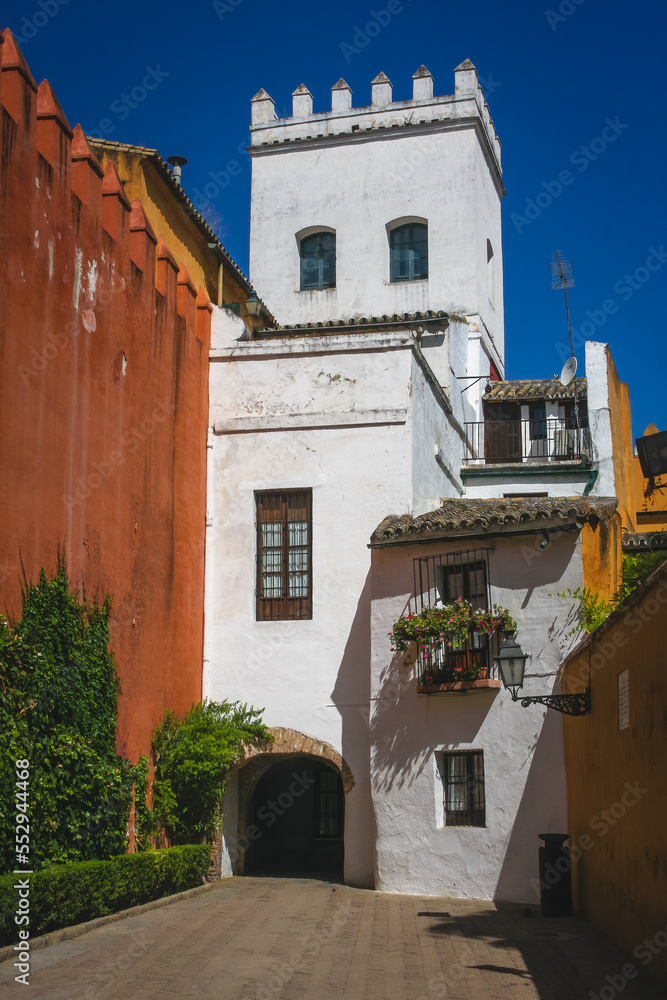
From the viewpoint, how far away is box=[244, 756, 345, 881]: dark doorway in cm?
1847

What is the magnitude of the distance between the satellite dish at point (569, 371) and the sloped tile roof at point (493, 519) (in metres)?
7.95

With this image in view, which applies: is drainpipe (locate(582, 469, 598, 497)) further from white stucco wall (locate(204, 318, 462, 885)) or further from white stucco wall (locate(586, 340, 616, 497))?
white stucco wall (locate(204, 318, 462, 885))

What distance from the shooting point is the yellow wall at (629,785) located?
769 cm

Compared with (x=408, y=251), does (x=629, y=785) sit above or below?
below

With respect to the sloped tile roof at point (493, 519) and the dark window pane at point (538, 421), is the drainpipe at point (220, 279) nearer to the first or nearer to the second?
the sloped tile roof at point (493, 519)

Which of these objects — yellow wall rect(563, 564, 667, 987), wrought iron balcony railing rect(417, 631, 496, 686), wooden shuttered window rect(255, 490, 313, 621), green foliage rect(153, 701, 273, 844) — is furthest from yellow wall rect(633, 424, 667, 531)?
yellow wall rect(563, 564, 667, 987)

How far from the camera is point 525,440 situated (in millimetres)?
23219

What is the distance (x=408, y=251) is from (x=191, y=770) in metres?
14.6

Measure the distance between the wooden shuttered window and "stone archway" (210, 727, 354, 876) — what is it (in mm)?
1809

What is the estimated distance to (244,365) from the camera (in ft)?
56.3

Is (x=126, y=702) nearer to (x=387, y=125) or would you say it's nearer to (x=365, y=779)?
(x=365, y=779)

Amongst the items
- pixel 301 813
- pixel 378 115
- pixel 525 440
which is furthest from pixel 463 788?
pixel 378 115

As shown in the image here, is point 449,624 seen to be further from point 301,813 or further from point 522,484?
point 522,484

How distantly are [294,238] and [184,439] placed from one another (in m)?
11.1
